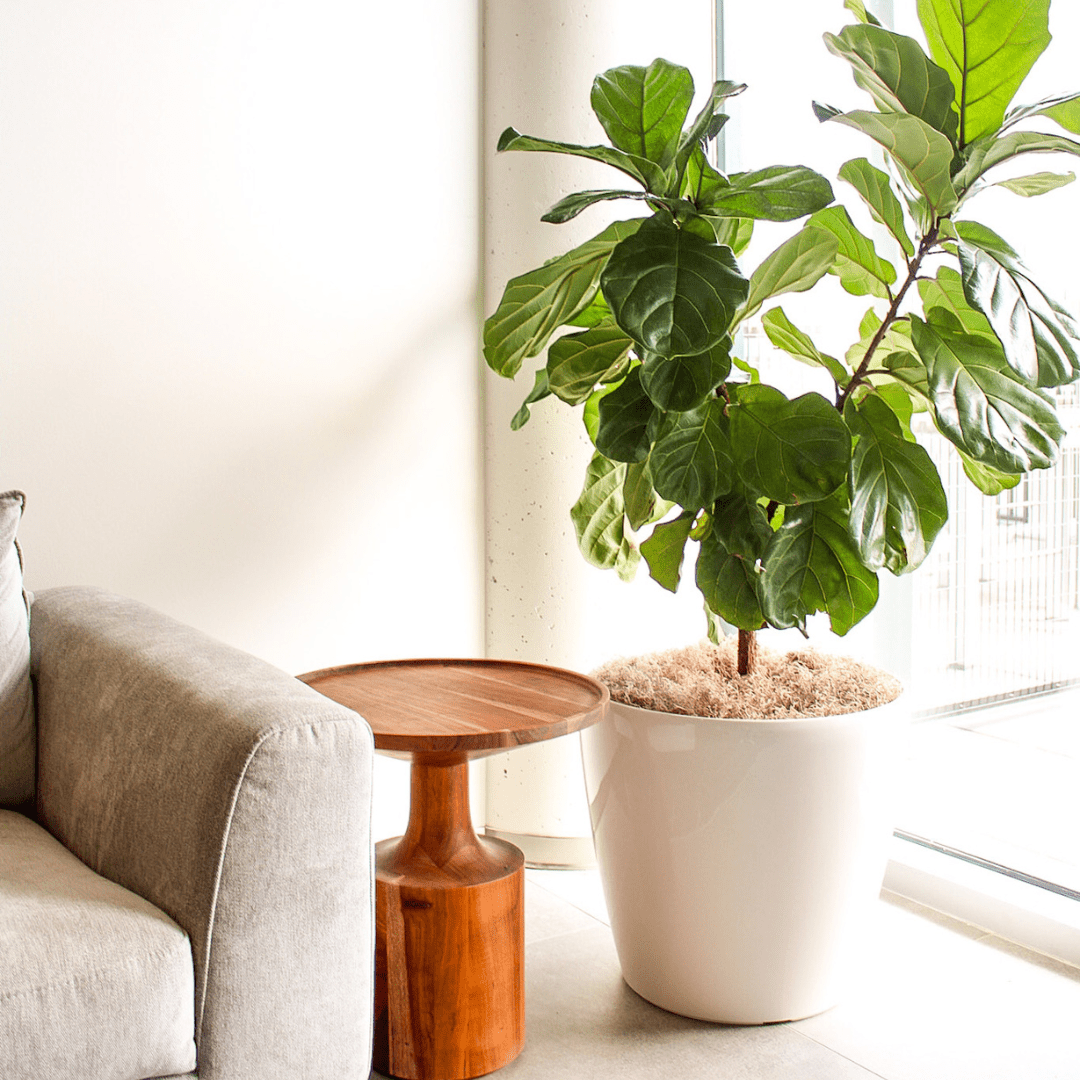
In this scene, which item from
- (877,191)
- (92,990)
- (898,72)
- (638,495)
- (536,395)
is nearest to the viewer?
(92,990)

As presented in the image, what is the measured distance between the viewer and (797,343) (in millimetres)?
1728

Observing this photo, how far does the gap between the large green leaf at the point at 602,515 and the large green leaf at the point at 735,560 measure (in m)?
0.30

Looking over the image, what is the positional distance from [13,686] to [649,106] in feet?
4.01

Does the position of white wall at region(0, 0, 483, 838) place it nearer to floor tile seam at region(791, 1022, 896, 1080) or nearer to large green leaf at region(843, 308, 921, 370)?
large green leaf at region(843, 308, 921, 370)

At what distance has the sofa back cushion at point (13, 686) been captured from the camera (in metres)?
1.55

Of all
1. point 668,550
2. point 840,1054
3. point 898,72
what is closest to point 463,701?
point 668,550

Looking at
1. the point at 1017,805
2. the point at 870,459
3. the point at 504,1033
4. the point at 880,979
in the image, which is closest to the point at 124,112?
the point at 870,459

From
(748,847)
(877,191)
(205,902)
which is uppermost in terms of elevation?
(877,191)

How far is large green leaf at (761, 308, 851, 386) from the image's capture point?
1.67m

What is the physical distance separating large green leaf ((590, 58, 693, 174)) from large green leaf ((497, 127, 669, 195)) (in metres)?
0.03

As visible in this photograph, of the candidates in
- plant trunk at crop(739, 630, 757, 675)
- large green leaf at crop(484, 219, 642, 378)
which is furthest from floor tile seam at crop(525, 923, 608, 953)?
large green leaf at crop(484, 219, 642, 378)

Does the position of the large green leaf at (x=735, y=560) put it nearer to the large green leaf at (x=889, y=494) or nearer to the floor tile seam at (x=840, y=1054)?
the large green leaf at (x=889, y=494)

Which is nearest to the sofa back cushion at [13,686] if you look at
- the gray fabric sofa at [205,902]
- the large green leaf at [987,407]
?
the gray fabric sofa at [205,902]

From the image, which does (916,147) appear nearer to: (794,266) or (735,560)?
(794,266)
